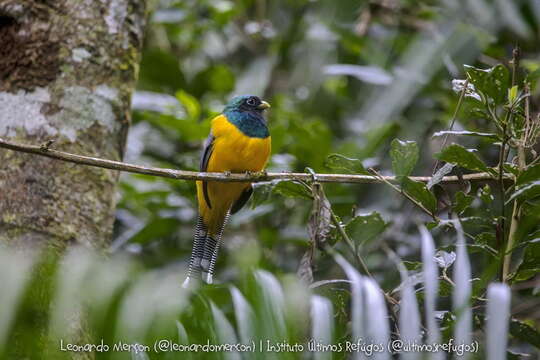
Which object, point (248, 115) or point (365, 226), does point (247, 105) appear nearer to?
point (248, 115)

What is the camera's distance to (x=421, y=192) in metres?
2.24

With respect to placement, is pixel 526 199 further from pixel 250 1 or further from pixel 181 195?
pixel 250 1

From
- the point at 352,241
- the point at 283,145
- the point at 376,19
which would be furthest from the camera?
the point at 376,19

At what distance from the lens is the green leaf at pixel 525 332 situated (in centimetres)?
224

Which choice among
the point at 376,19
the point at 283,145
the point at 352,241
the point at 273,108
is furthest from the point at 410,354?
the point at 376,19

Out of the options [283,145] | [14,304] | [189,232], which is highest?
[283,145]

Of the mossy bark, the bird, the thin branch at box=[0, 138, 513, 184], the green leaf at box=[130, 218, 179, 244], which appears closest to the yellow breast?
the bird

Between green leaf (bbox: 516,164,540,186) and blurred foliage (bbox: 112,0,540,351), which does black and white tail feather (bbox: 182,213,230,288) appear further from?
green leaf (bbox: 516,164,540,186)

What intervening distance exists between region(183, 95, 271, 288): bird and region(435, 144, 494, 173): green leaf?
167 cm

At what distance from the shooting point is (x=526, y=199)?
2.12 metres

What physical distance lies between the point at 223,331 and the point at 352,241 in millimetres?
871

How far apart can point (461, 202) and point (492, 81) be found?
1.37ft

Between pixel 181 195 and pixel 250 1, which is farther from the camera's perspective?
pixel 250 1

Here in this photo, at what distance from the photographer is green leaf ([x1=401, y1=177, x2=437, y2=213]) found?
2225mm
